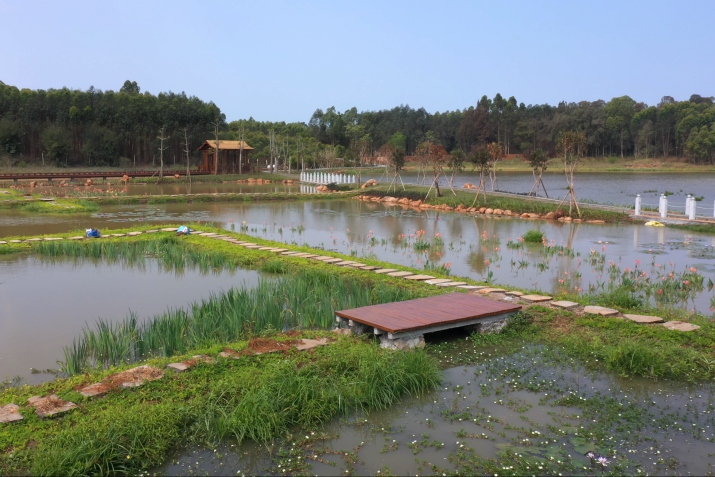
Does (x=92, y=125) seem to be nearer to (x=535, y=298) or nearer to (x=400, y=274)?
(x=400, y=274)

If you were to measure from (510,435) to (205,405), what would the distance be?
7.89ft

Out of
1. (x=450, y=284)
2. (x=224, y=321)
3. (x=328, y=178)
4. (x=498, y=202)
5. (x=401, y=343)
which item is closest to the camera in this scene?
(x=401, y=343)

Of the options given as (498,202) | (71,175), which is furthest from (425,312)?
(71,175)

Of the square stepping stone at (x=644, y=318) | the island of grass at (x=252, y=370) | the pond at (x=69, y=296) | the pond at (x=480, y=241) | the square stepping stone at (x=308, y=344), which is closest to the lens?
the island of grass at (x=252, y=370)

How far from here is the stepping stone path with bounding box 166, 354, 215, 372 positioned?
5664 millimetres

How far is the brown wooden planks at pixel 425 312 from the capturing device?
263 inches

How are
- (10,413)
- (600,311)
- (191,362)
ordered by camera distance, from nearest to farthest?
(10,413) → (191,362) → (600,311)

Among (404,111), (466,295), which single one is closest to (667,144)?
(404,111)

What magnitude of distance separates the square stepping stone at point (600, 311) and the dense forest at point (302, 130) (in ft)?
122

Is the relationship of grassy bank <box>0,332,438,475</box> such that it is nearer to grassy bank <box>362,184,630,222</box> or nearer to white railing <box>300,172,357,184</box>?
grassy bank <box>362,184,630,222</box>

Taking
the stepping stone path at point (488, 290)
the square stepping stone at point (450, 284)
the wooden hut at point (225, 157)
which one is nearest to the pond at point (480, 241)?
the square stepping stone at point (450, 284)

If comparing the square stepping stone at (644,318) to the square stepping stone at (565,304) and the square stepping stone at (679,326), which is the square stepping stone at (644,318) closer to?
the square stepping stone at (679,326)

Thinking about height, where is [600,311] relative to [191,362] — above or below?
above

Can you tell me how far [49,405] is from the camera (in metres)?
4.80
